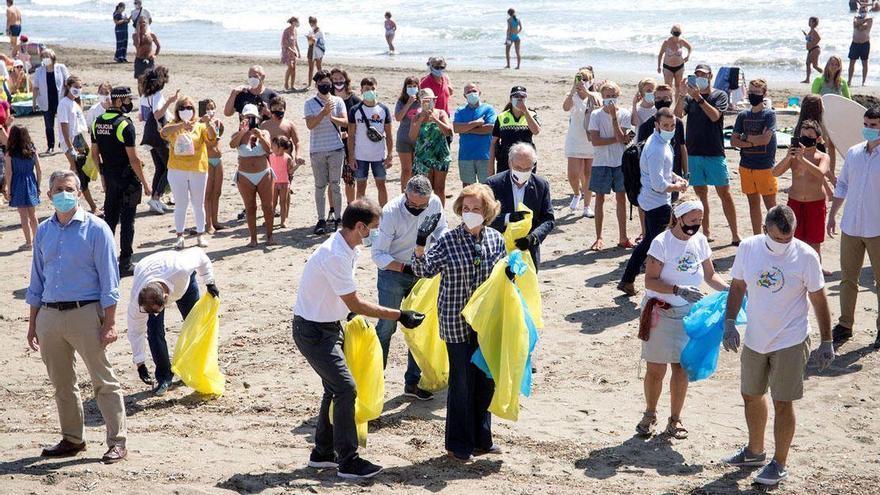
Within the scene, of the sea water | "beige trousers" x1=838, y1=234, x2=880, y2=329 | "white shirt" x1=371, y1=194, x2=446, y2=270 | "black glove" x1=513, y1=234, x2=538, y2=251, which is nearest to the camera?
"white shirt" x1=371, y1=194, x2=446, y2=270

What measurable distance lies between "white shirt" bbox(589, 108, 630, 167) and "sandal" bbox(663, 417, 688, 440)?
5.09 meters

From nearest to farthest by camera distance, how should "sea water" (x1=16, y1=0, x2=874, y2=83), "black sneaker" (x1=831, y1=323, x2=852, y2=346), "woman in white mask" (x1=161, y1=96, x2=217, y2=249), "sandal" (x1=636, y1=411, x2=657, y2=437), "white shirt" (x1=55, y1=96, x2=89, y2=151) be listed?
"sandal" (x1=636, y1=411, x2=657, y2=437)
"black sneaker" (x1=831, y1=323, x2=852, y2=346)
"woman in white mask" (x1=161, y1=96, x2=217, y2=249)
"white shirt" (x1=55, y1=96, x2=89, y2=151)
"sea water" (x1=16, y1=0, x2=874, y2=83)

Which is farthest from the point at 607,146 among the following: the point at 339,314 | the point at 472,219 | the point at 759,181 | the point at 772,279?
the point at 339,314

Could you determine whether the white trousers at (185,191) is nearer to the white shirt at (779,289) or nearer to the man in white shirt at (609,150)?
the man in white shirt at (609,150)

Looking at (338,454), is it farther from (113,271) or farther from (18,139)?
(18,139)

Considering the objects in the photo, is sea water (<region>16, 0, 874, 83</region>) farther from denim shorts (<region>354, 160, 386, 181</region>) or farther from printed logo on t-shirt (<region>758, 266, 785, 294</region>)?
printed logo on t-shirt (<region>758, 266, 785, 294</region>)

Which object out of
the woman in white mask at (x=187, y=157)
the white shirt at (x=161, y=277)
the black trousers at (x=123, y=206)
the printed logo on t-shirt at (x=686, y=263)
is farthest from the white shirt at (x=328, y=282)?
the woman in white mask at (x=187, y=157)

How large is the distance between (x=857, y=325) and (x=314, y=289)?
210 inches

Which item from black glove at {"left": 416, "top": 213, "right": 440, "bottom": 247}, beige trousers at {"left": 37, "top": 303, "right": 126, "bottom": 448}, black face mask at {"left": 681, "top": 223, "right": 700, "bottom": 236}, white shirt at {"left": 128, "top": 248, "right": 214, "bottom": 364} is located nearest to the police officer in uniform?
white shirt at {"left": 128, "top": 248, "right": 214, "bottom": 364}

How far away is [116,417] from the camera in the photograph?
716 cm

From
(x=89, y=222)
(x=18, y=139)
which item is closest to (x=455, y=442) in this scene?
(x=89, y=222)

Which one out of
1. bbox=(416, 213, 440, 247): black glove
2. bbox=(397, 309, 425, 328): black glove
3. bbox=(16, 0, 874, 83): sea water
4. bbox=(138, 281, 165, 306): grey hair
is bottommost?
Result: bbox=(138, 281, 165, 306): grey hair

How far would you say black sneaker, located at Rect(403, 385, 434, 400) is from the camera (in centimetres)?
853

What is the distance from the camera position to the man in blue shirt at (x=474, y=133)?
12766 mm
